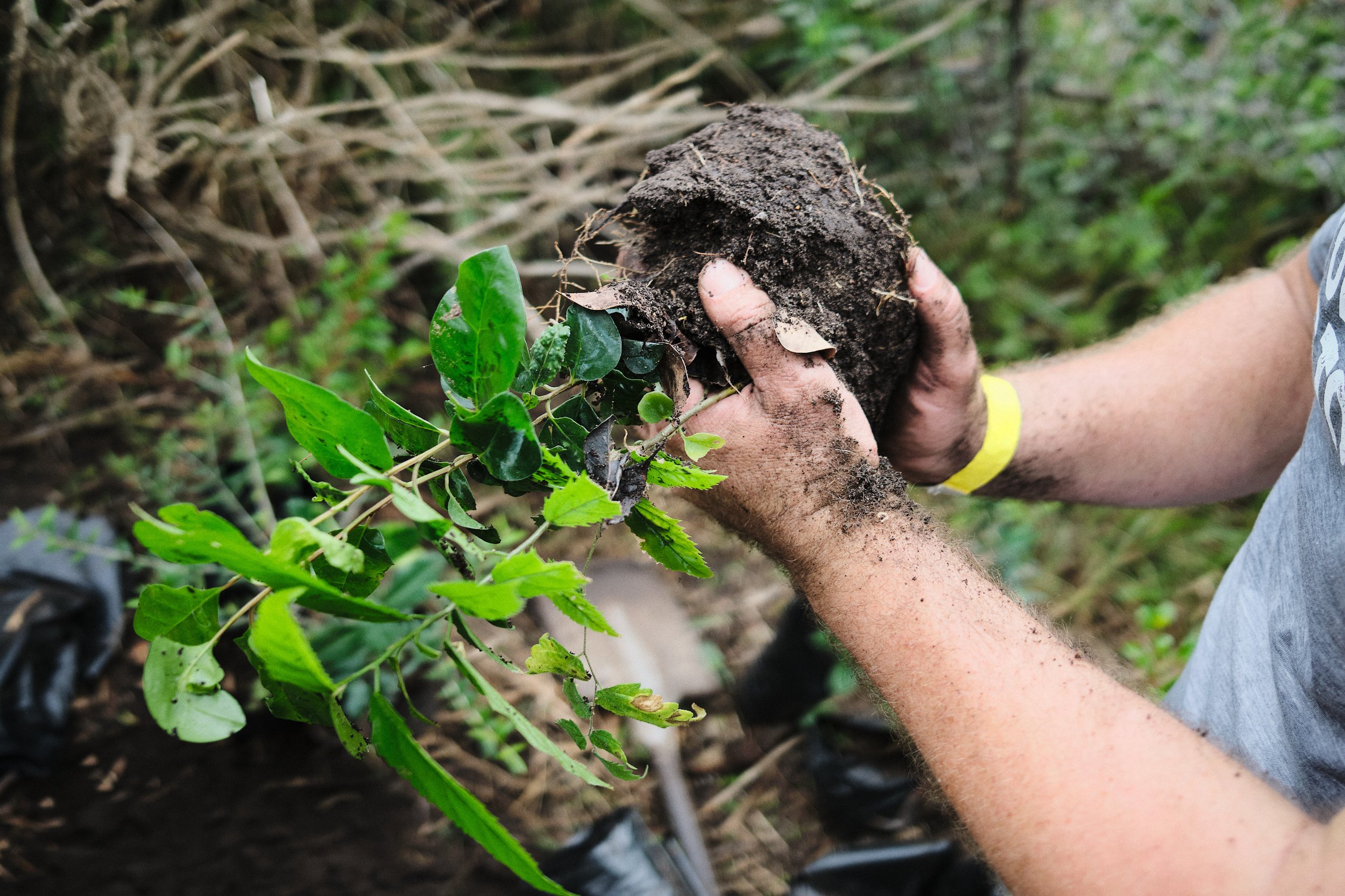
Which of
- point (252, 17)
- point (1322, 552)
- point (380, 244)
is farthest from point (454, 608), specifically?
point (252, 17)

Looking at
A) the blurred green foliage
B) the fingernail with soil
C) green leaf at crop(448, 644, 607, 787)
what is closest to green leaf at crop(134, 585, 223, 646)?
green leaf at crop(448, 644, 607, 787)

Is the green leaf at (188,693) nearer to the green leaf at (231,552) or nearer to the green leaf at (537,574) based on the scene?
the green leaf at (231,552)

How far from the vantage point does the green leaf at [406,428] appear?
0.68 meters

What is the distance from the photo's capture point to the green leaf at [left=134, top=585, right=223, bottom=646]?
0.60m

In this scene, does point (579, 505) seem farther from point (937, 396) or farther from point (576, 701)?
point (937, 396)

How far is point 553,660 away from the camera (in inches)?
27.2

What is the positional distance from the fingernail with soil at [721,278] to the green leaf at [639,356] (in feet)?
0.33

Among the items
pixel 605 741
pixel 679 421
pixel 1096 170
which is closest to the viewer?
pixel 605 741

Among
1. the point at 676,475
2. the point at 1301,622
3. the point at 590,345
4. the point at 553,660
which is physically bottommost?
the point at 1301,622

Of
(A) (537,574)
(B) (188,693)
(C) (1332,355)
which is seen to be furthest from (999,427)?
(B) (188,693)

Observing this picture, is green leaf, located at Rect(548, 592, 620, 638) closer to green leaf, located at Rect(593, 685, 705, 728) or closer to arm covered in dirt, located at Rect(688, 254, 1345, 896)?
green leaf, located at Rect(593, 685, 705, 728)

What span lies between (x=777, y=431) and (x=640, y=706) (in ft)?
1.13

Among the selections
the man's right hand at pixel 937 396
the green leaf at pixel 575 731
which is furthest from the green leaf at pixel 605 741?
the man's right hand at pixel 937 396

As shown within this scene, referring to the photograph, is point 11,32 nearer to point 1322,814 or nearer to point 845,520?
point 845,520
